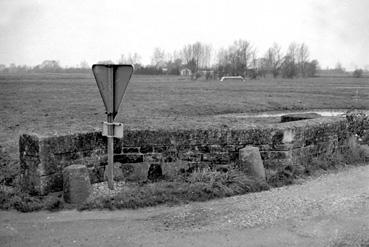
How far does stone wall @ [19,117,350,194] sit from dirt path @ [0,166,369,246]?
34.9 inches

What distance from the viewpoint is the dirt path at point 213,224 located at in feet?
16.0

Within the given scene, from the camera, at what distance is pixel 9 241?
15.7 feet

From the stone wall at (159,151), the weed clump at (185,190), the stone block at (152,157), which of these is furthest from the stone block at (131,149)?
the weed clump at (185,190)

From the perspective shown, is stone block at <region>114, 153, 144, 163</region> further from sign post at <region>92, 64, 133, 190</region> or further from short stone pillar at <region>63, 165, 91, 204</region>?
short stone pillar at <region>63, 165, 91, 204</region>

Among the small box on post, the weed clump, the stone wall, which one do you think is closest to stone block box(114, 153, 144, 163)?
the stone wall

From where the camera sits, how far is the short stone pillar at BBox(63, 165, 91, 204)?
6.01 meters

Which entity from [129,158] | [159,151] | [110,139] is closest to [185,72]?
[159,151]

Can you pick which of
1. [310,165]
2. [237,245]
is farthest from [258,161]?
[237,245]

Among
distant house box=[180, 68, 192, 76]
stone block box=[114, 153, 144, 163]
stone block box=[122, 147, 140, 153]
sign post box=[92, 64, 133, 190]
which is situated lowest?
stone block box=[114, 153, 144, 163]

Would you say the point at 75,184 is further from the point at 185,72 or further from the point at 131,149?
the point at 185,72

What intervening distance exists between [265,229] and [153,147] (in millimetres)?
2720

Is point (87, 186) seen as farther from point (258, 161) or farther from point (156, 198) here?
point (258, 161)

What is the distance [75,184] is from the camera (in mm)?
6035

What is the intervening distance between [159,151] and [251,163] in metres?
1.64
